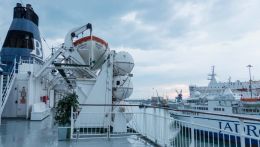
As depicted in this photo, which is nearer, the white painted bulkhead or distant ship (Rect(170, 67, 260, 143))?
the white painted bulkhead

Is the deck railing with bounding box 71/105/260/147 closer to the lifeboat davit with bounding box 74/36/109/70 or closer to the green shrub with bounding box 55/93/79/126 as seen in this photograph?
the green shrub with bounding box 55/93/79/126

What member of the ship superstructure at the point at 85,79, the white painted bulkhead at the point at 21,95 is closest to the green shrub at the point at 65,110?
the ship superstructure at the point at 85,79

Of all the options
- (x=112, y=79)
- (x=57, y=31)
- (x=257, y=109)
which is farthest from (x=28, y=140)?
(x=257, y=109)

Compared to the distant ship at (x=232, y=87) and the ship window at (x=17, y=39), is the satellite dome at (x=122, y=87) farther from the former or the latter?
the distant ship at (x=232, y=87)

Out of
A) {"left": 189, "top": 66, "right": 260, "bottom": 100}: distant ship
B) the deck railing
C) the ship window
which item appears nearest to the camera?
the deck railing

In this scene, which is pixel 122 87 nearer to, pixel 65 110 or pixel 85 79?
pixel 85 79

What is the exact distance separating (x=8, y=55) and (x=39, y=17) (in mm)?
4268

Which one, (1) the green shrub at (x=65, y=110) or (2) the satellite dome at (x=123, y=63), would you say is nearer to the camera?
(1) the green shrub at (x=65, y=110)

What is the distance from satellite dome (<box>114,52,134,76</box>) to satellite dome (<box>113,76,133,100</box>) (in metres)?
0.23

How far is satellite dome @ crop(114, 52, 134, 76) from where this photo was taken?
739cm

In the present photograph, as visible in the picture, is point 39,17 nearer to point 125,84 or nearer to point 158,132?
point 125,84

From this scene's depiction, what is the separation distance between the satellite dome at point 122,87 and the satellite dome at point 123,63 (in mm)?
232

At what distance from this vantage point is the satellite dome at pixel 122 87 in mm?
7406

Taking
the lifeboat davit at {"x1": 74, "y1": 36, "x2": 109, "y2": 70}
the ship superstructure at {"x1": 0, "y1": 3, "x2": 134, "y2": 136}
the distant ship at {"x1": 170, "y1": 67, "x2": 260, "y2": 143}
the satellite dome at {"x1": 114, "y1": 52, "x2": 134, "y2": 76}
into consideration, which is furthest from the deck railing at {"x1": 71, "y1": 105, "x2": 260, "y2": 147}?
the distant ship at {"x1": 170, "y1": 67, "x2": 260, "y2": 143}
